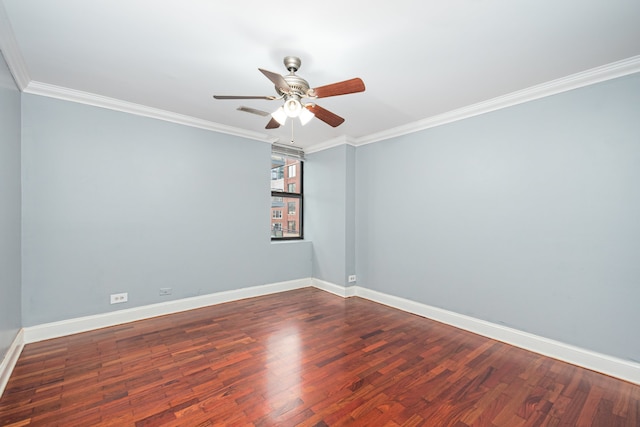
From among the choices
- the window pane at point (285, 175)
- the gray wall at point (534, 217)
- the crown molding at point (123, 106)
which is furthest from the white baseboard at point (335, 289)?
the crown molding at point (123, 106)

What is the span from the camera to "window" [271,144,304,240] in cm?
495

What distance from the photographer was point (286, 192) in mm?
5109

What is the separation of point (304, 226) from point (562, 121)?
3.83 m

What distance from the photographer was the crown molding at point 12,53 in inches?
74.1

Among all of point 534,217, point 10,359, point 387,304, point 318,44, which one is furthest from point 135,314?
point 534,217

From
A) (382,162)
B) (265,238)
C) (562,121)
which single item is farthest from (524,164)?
(265,238)

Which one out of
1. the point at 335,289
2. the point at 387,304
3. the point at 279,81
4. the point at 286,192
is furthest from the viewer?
the point at 286,192

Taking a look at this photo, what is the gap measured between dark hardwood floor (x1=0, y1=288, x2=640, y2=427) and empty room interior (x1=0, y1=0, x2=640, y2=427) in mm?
20

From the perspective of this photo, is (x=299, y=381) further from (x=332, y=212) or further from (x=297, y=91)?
(x=332, y=212)

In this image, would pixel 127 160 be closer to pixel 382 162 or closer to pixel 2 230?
pixel 2 230

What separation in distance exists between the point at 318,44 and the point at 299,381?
2553 mm

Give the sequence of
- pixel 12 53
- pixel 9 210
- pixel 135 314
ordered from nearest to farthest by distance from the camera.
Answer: pixel 12 53, pixel 9 210, pixel 135 314

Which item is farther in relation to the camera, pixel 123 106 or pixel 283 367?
pixel 123 106

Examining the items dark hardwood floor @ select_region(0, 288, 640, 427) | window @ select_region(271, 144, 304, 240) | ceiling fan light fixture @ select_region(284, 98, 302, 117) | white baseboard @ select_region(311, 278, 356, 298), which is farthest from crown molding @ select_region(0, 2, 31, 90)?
white baseboard @ select_region(311, 278, 356, 298)
